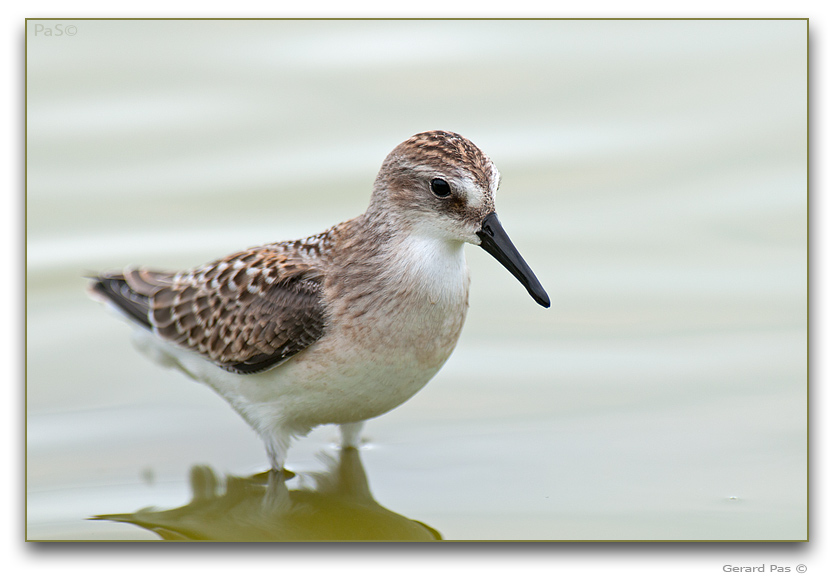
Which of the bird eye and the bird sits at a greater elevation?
the bird eye

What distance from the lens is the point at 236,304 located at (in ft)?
24.1

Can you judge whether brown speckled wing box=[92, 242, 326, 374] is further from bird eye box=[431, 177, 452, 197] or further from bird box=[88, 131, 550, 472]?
bird eye box=[431, 177, 452, 197]

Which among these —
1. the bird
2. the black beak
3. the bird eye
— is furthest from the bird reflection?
the bird eye

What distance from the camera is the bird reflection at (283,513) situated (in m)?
7.01

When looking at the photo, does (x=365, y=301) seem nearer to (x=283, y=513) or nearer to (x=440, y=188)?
(x=440, y=188)

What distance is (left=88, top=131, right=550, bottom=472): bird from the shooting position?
21.3 ft

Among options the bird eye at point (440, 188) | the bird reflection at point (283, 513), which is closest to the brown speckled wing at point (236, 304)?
the bird reflection at point (283, 513)

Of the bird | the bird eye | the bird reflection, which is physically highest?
the bird eye

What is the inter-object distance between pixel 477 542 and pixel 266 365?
1.62m

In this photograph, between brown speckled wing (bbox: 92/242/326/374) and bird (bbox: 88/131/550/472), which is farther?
brown speckled wing (bbox: 92/242/326/374)

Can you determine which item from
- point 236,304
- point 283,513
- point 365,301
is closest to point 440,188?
point 365,301

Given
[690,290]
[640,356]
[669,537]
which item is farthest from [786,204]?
[669,537]

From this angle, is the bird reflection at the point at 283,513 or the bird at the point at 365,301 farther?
the bird reflection at the point at 283,513

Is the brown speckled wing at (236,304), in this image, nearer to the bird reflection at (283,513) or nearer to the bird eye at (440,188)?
the bird reflection at (283,513)
